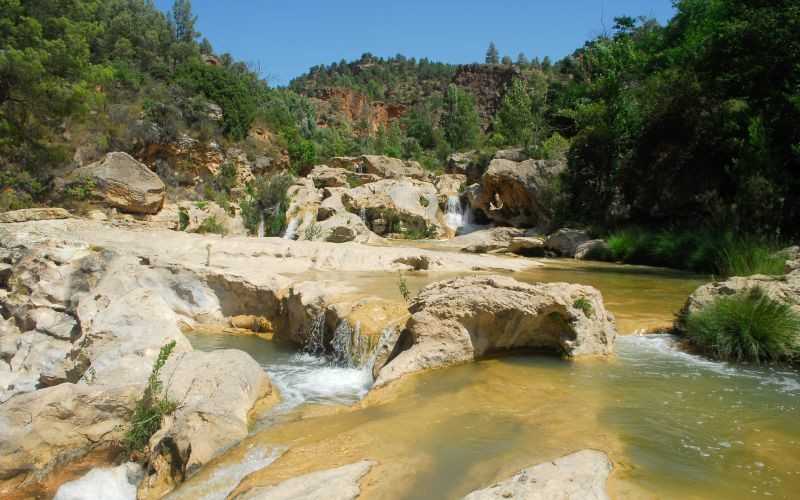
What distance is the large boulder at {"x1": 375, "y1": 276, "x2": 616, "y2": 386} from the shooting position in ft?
18.8

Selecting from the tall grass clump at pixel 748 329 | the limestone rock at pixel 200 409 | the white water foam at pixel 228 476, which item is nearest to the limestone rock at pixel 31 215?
the limestone rock at pixel 200 409

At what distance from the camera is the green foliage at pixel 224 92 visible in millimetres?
27719

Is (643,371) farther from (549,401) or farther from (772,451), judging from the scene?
(772,451)

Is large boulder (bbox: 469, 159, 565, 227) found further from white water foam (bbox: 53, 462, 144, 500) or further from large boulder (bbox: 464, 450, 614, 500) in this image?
white water foam (bbox: 53, 462, 144, 500)

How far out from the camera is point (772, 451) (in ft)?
11.3

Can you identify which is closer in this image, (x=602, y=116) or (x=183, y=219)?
(x=183, y=219)

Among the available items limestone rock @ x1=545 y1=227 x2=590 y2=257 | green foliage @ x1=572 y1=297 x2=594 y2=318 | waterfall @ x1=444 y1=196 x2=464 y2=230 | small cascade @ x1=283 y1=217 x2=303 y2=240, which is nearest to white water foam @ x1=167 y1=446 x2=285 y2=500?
green foliage @ x1=572 y1=297 x2=594 y2=318

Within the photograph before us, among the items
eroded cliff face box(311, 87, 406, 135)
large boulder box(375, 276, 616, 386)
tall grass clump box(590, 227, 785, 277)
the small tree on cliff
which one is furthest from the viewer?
eroded cliff face box(311, 87, 406, 135)

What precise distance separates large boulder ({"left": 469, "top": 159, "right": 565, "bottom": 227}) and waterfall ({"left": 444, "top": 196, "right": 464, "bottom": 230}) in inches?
65.8

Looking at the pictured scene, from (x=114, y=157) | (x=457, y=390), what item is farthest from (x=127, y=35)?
(x=457, y=390)

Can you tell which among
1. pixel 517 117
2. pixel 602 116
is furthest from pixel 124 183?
pixel 517 117

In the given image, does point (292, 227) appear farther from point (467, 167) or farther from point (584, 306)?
point (467, 167)

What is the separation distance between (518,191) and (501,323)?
1854 centimetres

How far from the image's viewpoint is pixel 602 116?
66.8 ft
